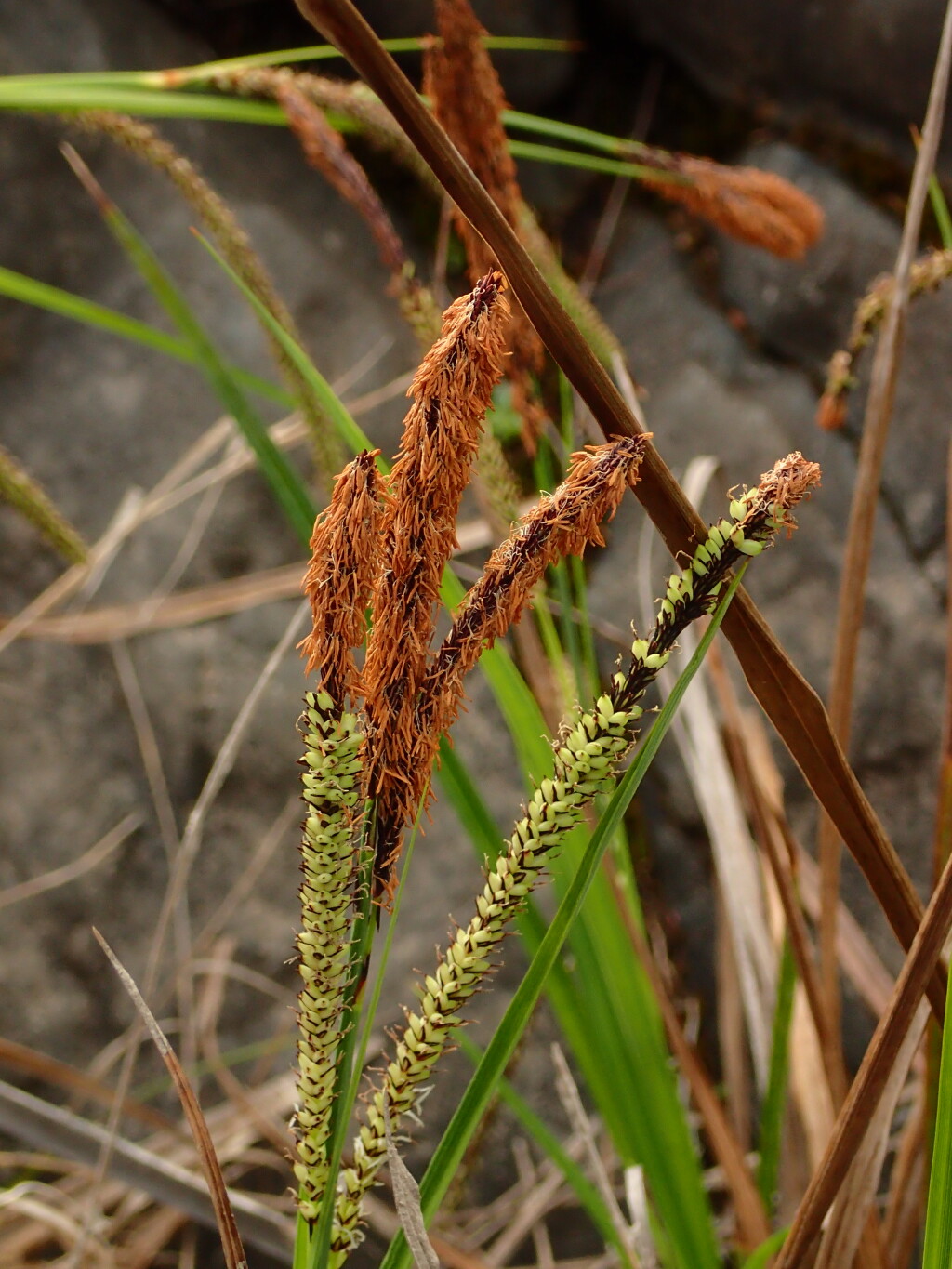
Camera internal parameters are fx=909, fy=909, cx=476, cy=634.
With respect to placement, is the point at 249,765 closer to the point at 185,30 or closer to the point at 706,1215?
the point at 706,1215

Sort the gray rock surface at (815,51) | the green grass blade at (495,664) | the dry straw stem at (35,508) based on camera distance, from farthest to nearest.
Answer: the gray rock surface at (815,51) < the dry straw stem at (35,508) < the green grass blade at (495,664)

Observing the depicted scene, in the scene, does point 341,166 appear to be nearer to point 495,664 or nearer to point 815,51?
point 495,664

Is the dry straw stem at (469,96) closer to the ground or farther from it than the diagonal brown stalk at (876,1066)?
farther from it

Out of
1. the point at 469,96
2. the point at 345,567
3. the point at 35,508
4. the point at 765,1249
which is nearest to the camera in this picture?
the point at 345,567

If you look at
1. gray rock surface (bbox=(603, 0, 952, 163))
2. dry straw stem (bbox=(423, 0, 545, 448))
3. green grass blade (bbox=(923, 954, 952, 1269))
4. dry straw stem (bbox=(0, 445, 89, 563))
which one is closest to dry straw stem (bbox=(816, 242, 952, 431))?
dry straw stem (bbox=(423, 0, 545, 448))

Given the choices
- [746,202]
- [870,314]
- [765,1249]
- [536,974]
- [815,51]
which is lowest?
[765,1249]

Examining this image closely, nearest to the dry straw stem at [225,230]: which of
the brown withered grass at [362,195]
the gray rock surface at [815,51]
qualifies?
the brown withered grass at [362,195]

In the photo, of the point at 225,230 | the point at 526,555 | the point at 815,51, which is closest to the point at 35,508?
the point at 225,230

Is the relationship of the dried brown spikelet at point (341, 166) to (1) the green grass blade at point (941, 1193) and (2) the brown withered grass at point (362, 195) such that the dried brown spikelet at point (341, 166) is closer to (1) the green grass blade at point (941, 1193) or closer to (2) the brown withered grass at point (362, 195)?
(2) the brown withered grass at point (362, 195)
